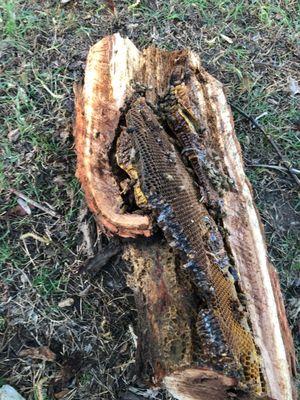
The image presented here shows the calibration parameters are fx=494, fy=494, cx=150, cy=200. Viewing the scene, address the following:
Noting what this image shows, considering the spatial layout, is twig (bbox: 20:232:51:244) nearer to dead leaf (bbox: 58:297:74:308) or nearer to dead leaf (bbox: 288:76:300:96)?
dead leaf (bbox: 58:297:74:308)

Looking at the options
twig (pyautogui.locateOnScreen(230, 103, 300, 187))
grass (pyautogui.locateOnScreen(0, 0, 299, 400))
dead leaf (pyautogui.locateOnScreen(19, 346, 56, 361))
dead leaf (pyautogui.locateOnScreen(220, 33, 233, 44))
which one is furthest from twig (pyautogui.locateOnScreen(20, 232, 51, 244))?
dead leaf (pyautogui.locateOnScreen(220, 33, 233, 44))

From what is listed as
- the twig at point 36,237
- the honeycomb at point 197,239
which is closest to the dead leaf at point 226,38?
the honeycomb at point 197,239

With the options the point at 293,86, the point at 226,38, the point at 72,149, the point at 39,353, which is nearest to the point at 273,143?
the point at 293,86

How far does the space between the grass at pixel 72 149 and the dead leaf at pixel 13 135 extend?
2cm

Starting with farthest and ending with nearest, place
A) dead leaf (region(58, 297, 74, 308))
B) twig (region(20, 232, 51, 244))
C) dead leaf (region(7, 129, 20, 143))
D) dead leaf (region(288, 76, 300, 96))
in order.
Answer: dead leaf (region(288, 76, 300, 96))
dead leaf (region(7, 129, 20, 143))
twig (region(20, 232, 51, 244))
dead leaf (region(58, 297, 74, 308))

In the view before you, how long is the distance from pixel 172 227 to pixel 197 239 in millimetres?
116

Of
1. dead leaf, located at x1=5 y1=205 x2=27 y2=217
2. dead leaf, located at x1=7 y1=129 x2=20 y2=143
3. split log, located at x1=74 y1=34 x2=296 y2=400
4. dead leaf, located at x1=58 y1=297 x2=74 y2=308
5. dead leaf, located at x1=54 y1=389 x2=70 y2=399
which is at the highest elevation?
split log, located at x1=74 y1=34 x2=296 y2=400

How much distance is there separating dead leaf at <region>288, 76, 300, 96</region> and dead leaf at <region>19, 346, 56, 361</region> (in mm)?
2008

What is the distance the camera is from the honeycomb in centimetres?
164

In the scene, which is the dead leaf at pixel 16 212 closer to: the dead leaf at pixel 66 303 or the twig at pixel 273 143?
the dead leaf at pixel 66 303

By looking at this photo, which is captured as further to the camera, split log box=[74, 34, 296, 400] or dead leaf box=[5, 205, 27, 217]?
dead leaf box=[5, 205, 27, 217]

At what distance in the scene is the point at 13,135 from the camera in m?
2.61

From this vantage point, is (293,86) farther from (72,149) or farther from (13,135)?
(13,135)

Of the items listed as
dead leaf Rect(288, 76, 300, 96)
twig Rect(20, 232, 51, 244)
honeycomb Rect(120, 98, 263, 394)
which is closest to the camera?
honeycomb Rect(120, 98, 263, 394)
